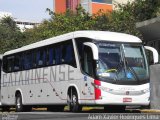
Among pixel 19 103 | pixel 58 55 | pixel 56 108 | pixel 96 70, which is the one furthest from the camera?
pixel 19 103

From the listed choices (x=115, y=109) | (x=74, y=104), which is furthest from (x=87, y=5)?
(x=74, y=104)

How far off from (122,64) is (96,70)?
1.07 m

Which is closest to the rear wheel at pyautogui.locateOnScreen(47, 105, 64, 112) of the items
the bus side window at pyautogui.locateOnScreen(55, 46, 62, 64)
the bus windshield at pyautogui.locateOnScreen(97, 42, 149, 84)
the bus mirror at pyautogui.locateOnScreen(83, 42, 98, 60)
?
the bus side window at pyautogui.locateOnScreen(55, 46, 62, 64)

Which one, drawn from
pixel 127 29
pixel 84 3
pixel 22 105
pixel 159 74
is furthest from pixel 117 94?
pixel 84 3

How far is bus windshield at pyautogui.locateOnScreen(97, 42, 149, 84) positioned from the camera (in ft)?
66.5

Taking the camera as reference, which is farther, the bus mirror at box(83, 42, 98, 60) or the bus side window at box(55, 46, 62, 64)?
the bus side window at box(55, 46, 62, 64)

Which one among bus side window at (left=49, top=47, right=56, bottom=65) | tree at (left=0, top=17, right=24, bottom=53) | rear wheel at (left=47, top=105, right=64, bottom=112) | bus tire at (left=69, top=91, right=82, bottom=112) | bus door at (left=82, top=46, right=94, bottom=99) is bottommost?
rear wheel at (left=47, top=105, right=64, bottom=112)

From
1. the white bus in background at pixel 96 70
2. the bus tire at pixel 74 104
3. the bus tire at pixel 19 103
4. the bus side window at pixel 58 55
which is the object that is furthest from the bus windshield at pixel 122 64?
the bus tire at pixel 19 103

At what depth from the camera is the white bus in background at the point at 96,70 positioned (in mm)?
20203

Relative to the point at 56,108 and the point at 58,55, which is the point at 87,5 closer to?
the point at 56,108

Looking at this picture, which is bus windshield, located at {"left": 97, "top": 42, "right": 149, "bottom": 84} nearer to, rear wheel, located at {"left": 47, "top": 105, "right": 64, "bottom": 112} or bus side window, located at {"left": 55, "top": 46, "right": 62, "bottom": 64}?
bus side window, located at {"left": 55, "top": 46, "right": 62, "bottom": 64}

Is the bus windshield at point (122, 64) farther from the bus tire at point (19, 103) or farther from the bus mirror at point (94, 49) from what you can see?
the bus tire at point (19, 103)

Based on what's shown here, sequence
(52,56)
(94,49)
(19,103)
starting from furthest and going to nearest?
(19,103) → (52,56) → (94,49)

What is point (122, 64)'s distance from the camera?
67.5 ft
